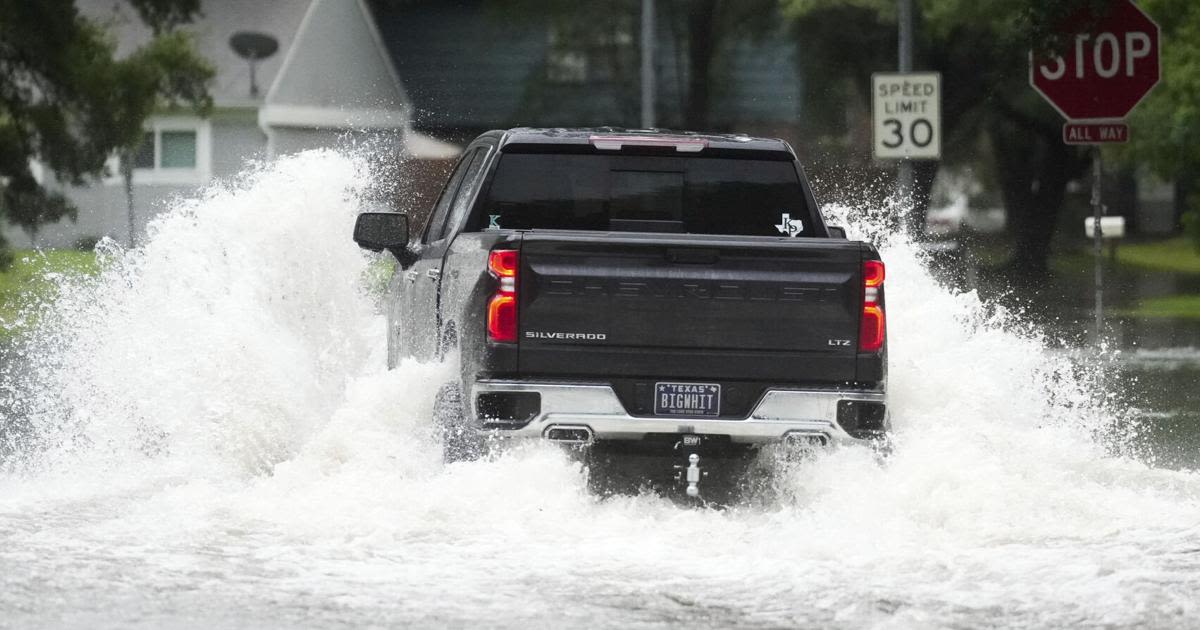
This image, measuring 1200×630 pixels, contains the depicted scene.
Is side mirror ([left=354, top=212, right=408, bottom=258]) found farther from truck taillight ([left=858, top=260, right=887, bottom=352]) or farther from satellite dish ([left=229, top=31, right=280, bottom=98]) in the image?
satellite dish ([left=229, top=31, right=280, bottom=98])

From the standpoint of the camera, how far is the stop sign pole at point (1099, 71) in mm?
18891

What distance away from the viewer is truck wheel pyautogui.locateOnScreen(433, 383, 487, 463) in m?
9.11

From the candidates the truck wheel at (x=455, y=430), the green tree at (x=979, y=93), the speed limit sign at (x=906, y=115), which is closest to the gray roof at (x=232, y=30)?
the green tree at (x=979, y=93)

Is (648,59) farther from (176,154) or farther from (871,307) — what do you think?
(176,154)

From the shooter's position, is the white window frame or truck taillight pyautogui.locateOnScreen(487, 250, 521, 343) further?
the white window frame

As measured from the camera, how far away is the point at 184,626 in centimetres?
709

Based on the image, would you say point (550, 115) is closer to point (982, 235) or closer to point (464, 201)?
point (982, 235)

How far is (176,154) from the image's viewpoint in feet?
156

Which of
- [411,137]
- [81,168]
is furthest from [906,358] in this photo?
[411,137]

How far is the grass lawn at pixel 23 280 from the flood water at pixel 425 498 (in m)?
7.23

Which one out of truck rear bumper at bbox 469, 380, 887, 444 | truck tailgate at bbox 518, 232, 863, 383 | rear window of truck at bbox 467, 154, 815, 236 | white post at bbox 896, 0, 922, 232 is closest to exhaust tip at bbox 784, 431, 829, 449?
truck rear bumper at bbox 469, 380, 887, 444

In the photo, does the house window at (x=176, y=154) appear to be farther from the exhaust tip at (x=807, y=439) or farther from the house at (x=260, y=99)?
the exhaust tip at (x=807, y=439)

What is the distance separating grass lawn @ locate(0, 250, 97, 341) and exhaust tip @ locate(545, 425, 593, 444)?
11.7m

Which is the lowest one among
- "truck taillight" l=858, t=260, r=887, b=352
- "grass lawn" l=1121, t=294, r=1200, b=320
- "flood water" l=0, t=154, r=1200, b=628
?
"grass lawn" l=1121, t=294, r=1200, b=320
